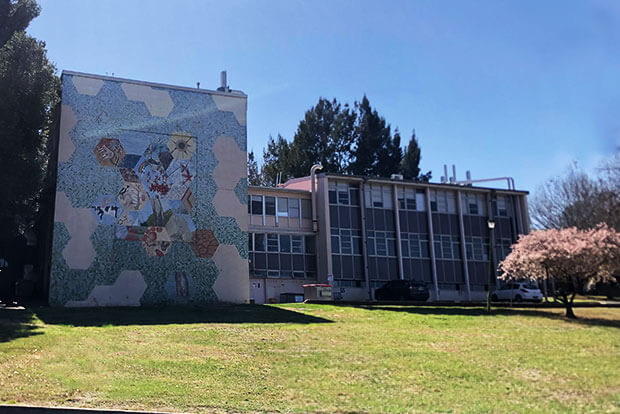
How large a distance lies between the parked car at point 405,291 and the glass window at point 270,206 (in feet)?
28.4

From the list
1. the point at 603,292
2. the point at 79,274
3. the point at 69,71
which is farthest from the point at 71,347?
the point at 603,292

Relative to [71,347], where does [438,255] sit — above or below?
above

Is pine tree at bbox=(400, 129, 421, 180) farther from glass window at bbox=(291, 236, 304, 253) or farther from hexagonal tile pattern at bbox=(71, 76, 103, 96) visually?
hexagonal tile pattern at bbox=(71, 76, 103, 96)

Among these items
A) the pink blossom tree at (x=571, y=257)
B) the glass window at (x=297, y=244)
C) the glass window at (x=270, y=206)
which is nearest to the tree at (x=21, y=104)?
the glass window at (x=270, y=206)

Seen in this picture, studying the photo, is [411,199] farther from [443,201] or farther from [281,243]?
[281,243]

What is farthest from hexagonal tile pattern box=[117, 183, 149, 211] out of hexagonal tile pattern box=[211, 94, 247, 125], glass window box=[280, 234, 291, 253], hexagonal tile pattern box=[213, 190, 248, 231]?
glass window box=[280, 234, 291, 253]

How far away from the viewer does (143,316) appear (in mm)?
20609

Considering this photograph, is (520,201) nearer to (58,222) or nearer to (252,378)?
(58,222)

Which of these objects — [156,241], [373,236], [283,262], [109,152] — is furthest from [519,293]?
[109,152]

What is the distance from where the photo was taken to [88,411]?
817 centimetres

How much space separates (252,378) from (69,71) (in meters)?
20.0

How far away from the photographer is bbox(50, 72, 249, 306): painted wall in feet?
80.9

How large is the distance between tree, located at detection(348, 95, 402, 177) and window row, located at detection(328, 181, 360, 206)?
15343mm

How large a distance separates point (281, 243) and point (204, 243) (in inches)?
439
